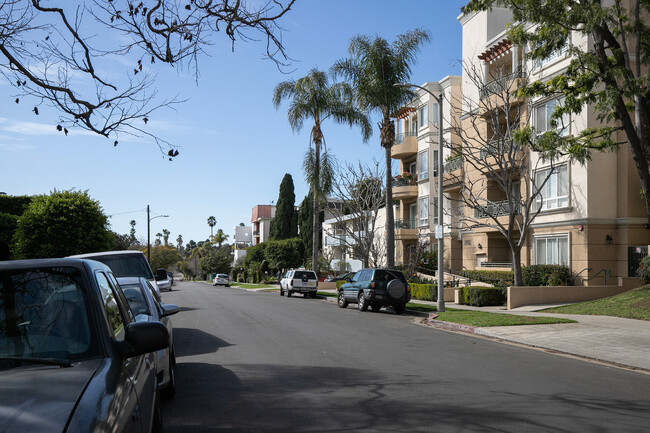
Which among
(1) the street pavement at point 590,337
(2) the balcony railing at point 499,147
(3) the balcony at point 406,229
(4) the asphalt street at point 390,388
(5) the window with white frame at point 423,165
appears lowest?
(1) the street pavement at point 590,337

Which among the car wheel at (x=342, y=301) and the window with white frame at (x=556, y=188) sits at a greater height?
the window with white frame at (x=556, y=188)

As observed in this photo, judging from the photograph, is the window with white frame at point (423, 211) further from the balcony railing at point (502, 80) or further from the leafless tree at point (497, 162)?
the balcony railing at point (502, 80)

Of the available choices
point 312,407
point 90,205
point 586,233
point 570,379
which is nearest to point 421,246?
point 586,233

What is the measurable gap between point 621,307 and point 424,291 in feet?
35.0

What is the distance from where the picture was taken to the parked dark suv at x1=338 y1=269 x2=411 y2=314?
854 inches

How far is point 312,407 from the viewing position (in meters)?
6.79

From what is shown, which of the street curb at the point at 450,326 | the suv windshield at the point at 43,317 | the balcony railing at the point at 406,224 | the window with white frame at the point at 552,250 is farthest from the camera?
the balcony railing at the point at 406,224

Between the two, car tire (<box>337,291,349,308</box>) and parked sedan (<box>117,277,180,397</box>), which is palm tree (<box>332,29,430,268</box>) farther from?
parked sedan (<box>117,277,180,397</box>)

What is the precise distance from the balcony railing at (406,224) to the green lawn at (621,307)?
20782mm

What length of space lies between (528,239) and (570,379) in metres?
21.0

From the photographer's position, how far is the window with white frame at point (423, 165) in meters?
39.4

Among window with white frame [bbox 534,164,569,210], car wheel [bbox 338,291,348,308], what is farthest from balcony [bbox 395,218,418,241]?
car wheel [bbox 338,291,348,308]

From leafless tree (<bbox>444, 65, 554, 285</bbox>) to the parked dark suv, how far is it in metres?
4.56

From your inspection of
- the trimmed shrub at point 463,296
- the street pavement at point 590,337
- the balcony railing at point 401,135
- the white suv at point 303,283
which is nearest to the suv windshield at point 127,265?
the street pavement at point 590,337
